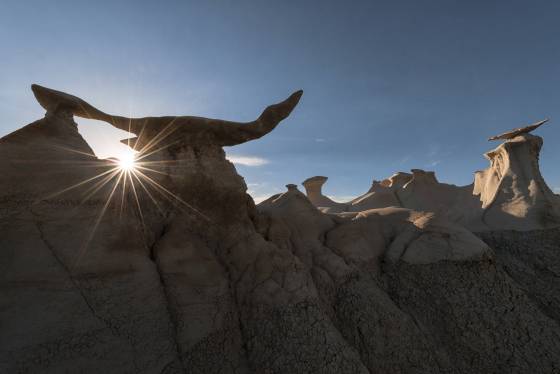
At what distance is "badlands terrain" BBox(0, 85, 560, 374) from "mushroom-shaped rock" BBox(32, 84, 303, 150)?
26 millimetres

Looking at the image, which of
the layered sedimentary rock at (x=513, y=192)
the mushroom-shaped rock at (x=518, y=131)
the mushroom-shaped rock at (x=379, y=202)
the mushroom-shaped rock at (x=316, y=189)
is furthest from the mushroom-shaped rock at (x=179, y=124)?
the mushroom-shaped rock at (x=316, y=189)

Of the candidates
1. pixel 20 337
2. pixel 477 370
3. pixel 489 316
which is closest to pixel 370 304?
pixel 477 370

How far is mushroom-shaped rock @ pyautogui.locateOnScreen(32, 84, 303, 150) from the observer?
12.5 ft

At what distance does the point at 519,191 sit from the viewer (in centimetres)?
927

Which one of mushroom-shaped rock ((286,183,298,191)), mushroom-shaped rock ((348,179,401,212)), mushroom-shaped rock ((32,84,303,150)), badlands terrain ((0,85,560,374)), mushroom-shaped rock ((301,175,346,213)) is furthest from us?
mushroom-shaped rock ((301,175,346,213))

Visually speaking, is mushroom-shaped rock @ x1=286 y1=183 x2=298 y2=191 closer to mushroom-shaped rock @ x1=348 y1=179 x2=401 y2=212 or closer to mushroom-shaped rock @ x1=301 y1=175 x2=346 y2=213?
mushroom-shaped rock @ x1=348 y1=179 x2=401 y2=212

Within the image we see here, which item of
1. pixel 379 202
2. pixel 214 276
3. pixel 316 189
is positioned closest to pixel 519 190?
pixel 379 202

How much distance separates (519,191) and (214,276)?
10610mm

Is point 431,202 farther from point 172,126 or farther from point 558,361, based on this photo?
point 172,126

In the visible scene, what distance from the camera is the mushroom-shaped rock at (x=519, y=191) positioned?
26.7 ft

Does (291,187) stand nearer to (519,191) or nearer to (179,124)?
(179,124)

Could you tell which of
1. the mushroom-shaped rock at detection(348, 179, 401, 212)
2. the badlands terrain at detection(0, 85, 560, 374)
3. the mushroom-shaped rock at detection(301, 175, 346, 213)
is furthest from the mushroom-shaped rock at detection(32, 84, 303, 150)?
the mushroom-shaped rock at detection(301, 175, 346, 213)

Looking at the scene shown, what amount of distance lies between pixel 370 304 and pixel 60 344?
3740 millimetres

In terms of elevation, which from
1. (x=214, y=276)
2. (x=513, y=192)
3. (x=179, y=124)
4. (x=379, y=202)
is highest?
(x=179, y=124)
